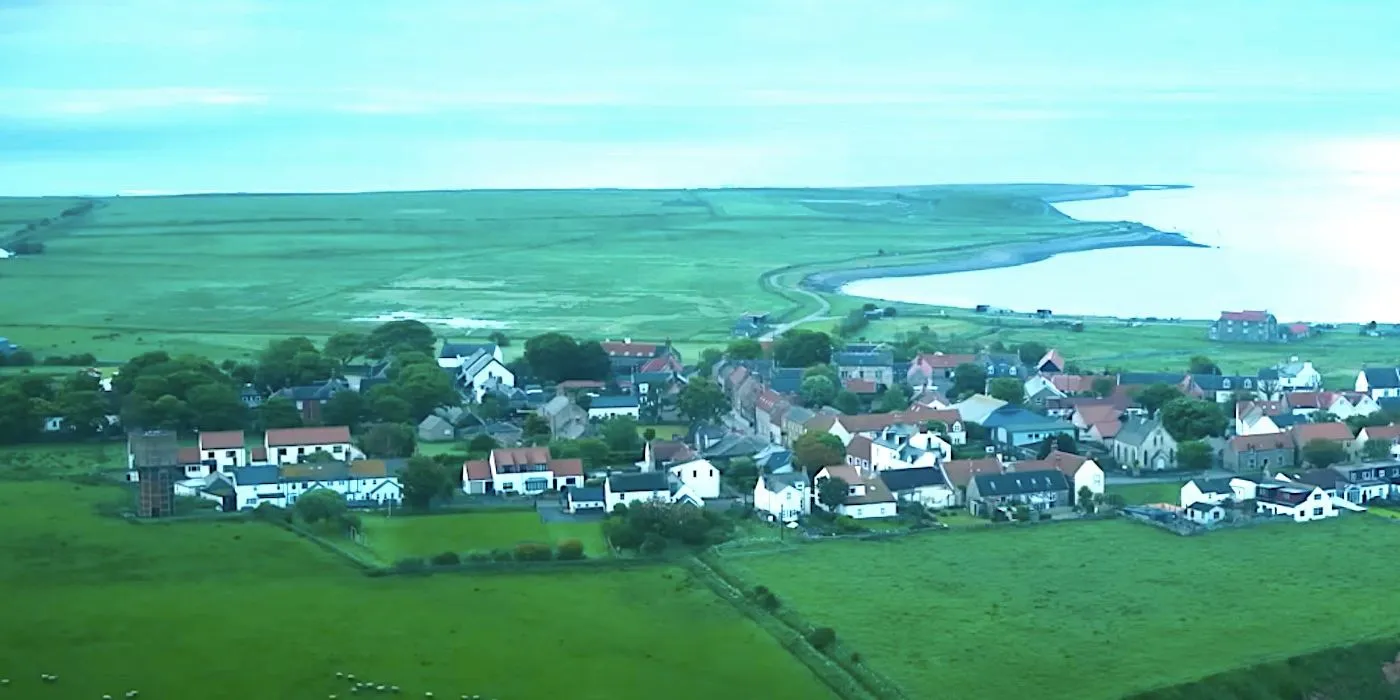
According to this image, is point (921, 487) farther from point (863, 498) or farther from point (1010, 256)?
point (1010, 256)

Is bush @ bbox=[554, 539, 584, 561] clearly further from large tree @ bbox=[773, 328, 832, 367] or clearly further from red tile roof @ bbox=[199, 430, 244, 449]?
large tree @ bbox=[773, 328, 832, 367]

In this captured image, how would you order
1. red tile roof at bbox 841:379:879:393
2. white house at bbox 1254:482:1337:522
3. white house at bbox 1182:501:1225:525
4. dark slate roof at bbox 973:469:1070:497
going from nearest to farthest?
1. white house at bbox 1182:501:1225:525
2. white house at bbox 1254:482:1337:522
3. dark slate roof at bbox 973:469:1070:497
4. red tile roof at bbox 841:379:879:393

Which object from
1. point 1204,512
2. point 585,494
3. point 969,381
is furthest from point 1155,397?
point 585,494

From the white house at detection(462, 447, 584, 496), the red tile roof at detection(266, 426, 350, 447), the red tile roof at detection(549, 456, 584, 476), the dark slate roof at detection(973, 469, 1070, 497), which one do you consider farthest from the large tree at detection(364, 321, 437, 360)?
the dark slate roof at detection(973, 469, 1070, 497)

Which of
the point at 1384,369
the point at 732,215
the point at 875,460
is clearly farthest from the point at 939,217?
the point at 875,460

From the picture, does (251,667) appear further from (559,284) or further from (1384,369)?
(559,284)
